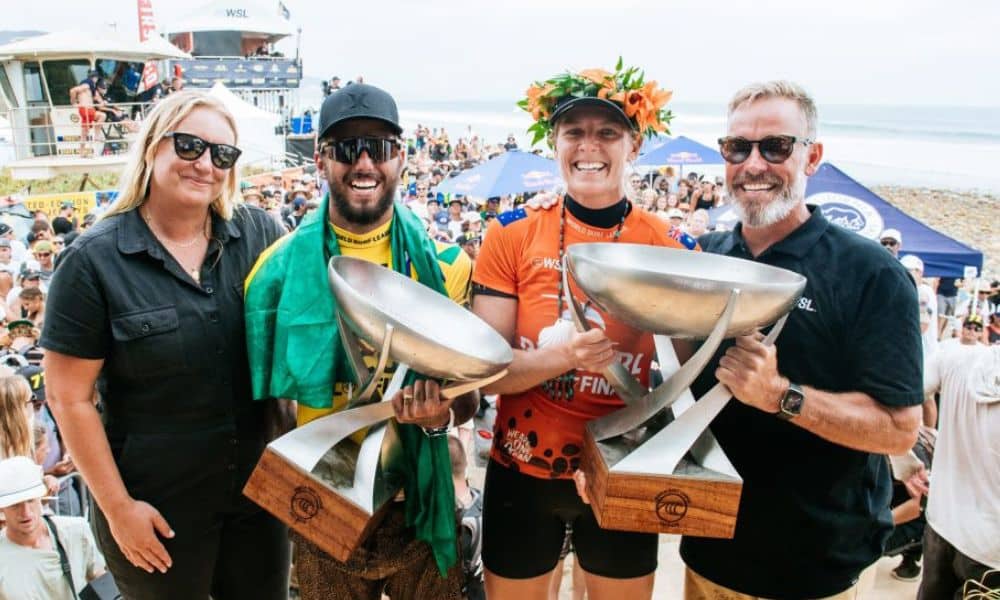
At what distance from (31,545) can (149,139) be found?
189 cm

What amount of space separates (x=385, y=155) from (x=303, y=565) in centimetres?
132

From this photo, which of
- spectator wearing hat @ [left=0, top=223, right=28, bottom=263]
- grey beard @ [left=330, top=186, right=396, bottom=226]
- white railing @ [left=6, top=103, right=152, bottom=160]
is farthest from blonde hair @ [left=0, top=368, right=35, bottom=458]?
white railing @ [left=6, top=103, right=152, bottom=160]

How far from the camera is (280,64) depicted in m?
36.9

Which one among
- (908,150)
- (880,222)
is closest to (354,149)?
(880,222)

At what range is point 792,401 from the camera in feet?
5.86

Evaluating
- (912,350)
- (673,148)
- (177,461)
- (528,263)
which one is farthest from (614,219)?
(673,148)

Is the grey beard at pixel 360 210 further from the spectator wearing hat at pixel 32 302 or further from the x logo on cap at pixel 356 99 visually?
the spectator wearing hat at pixel 32 302

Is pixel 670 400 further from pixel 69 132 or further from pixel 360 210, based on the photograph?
pixel 69 132

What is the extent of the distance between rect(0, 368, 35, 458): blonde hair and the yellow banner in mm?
9045

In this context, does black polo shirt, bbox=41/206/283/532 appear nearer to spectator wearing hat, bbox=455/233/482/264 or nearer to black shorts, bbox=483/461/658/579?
black shorts, bbox=483/461/658/579

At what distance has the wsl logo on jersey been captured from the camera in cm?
733

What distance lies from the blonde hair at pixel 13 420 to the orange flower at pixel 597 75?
2891 mm

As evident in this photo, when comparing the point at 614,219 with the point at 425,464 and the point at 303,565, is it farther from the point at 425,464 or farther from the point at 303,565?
the point at 303,565

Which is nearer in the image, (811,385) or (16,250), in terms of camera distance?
(811,385)
